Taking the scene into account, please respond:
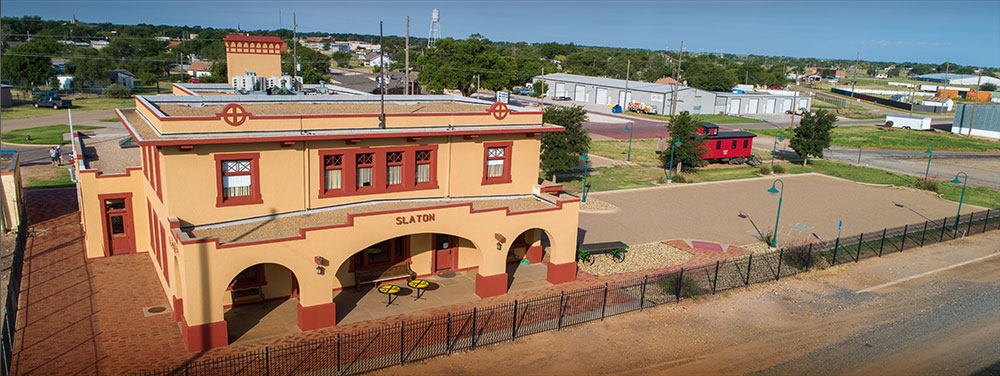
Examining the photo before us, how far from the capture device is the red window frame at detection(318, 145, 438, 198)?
21578 mm

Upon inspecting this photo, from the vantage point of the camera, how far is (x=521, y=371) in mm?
18234

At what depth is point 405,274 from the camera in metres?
23.9

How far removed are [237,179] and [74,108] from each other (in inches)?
2588

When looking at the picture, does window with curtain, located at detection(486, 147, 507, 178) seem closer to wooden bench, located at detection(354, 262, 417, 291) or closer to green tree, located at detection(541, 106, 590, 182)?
wooden bench, located at detection(354, 262, 417, 291)

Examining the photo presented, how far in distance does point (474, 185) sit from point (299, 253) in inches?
292

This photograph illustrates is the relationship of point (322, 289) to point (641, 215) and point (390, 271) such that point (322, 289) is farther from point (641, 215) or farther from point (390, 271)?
point (641, 215)

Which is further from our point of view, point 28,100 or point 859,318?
point 28,100

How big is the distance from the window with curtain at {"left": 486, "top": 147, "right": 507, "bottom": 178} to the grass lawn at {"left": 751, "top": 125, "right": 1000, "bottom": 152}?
58070 millimetres

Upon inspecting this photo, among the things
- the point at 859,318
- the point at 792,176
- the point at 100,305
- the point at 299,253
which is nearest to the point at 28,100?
the point at 100,305

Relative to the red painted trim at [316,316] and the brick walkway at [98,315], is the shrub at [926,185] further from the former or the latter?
the red painted trim at [316,316]

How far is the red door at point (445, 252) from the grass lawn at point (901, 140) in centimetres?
5932

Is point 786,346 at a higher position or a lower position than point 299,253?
lower

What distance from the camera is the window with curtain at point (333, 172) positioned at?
2153 centimetres

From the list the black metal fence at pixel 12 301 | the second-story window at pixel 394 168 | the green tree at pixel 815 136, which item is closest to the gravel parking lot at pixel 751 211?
the green tree at pixel 815 136
